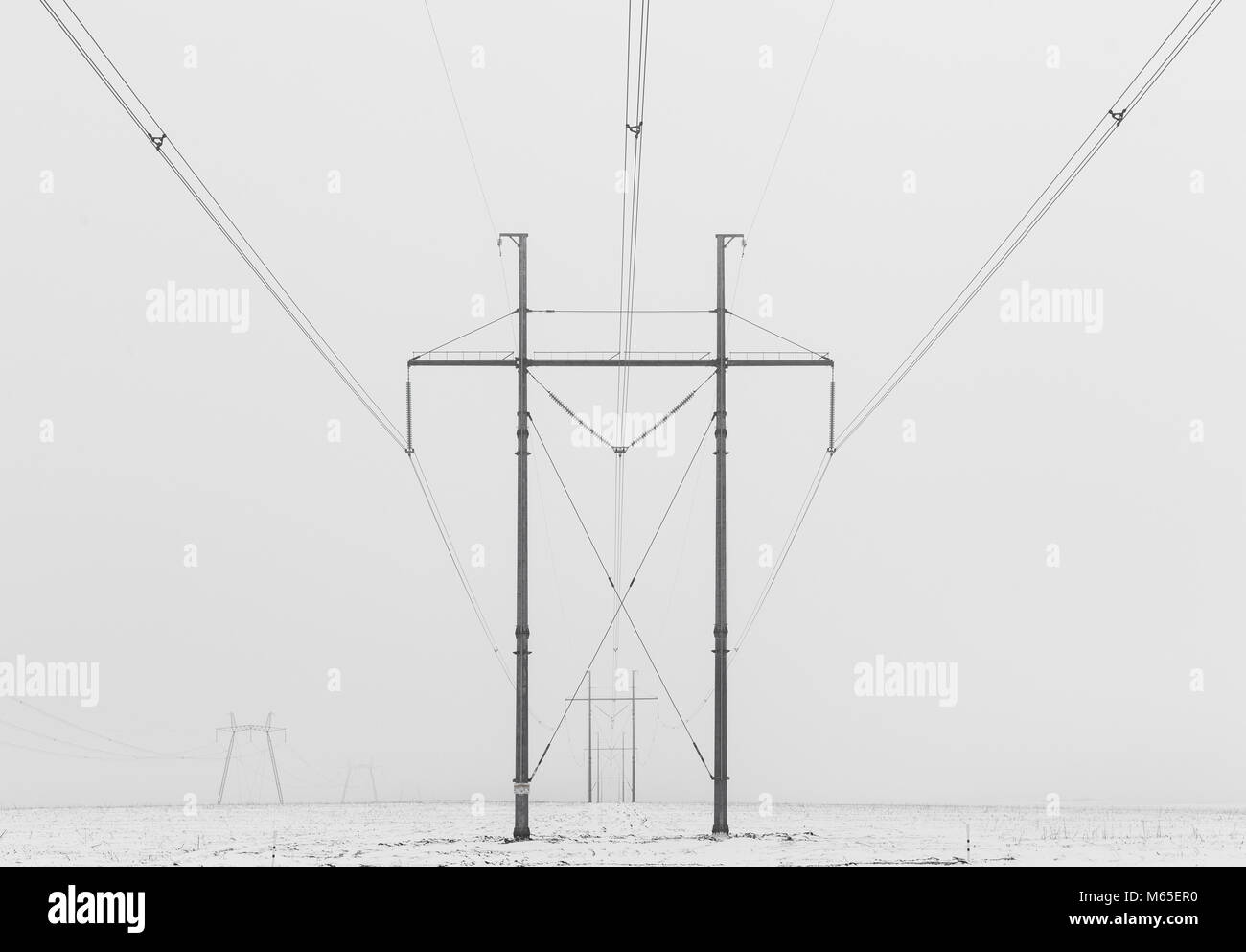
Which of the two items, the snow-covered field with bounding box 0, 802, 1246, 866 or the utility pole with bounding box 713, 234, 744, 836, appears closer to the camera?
the snow-covered field with bounding box 0, 802, 1246, 866

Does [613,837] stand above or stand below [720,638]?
below

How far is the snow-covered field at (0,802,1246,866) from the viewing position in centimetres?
2553

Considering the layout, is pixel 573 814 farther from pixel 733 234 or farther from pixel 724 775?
pixel 733 234

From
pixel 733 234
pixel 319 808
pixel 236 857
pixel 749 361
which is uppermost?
pixel 733 234

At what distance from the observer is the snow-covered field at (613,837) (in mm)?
25531

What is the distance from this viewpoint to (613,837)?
31.7 meters

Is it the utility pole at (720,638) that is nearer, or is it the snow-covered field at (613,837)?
the snow-covered field at (613,837)

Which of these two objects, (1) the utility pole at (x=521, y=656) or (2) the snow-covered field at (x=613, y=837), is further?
(1) the utility pole at (x=521, y=656)

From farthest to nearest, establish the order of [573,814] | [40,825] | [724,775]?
[573,814], [40,825], [724,775]

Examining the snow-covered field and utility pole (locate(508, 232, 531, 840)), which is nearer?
the snow-covered field
